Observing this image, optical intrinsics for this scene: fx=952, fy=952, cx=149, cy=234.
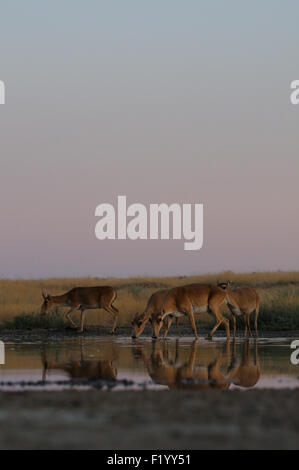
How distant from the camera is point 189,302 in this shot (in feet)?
77.0

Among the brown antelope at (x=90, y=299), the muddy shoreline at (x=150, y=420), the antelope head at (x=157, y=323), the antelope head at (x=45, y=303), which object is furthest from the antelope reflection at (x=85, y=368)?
the antelope head at (x=45, y=303)

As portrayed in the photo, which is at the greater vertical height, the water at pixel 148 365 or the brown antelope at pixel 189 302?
the brown antelope at pixel 189 302

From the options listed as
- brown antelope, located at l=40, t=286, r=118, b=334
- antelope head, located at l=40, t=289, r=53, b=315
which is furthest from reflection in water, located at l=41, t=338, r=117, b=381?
antelope head, located at l=40, t=289, r=53, b=315

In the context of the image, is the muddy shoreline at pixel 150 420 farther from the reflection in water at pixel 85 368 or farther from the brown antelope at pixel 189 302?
the brown antelope at pixel 189 302

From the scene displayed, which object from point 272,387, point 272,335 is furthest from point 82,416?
point 272,335

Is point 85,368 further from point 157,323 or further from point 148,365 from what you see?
point 157,323

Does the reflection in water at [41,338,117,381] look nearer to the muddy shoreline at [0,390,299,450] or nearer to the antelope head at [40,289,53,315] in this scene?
the muddy shoreline at [0,390,299,450]

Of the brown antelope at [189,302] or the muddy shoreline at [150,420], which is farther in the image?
the brown antelope at [189,302]

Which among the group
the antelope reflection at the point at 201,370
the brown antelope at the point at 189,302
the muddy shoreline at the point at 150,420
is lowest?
the muddy shoreline at the point at 150,420

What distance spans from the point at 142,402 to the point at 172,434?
81.8 inches

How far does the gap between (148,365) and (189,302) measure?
24.1 ft

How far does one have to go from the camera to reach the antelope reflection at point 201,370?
13250mm
